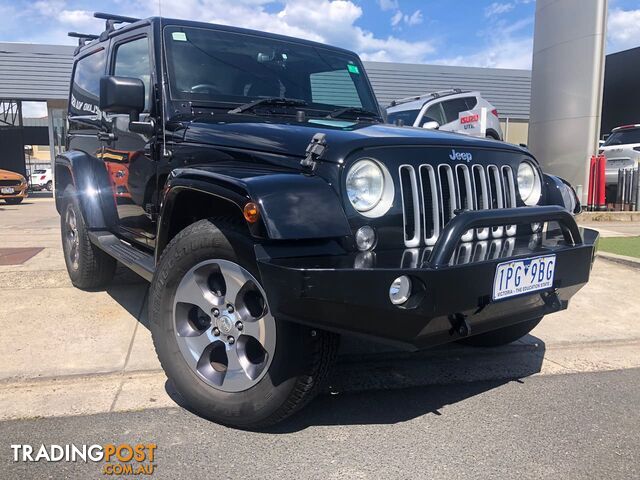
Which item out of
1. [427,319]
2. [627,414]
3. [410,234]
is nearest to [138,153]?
[410,234]

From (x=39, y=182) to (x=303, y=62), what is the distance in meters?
33.0

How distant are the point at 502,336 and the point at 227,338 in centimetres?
205

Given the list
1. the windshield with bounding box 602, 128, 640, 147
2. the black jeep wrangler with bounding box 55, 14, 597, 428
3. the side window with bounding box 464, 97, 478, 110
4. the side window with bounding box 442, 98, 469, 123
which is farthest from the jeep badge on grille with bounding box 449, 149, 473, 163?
the windshield with bounding box 602, 128, 640, 147

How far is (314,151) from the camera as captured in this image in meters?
2.39

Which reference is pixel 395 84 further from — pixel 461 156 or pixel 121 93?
pixel 461 156

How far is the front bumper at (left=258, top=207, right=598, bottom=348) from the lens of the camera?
2.06 meters

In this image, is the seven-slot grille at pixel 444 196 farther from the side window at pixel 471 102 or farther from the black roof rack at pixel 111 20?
the side window at pixel 471 102

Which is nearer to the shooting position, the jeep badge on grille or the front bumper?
the front bumper

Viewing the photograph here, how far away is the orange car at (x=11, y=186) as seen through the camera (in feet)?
52.7

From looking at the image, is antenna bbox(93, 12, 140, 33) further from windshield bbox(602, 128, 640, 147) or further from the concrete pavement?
windshield bbox(602, 128, 640, 147)

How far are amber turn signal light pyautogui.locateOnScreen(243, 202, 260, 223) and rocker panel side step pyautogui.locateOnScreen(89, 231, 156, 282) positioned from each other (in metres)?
1.22

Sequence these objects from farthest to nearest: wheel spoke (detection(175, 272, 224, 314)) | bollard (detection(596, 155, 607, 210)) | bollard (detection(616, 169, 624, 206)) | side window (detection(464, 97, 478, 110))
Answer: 1. bollard (detection(616, 169, 624, 206))
2. side window (detection(464, 97, 478, 110))
3. bollard (detection(596, 155, 607, 210))
4. wheel spoke (detection(175, 272, 224, 314))

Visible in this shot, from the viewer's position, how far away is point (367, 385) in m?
3.15

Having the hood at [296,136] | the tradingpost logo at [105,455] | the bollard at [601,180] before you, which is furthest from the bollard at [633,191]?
the tradingpost logo at [105,455]
